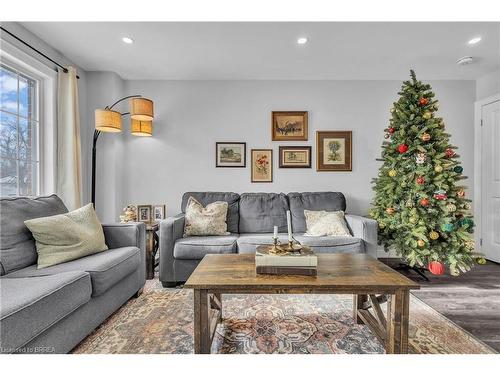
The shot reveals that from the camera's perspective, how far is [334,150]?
3.61 metres

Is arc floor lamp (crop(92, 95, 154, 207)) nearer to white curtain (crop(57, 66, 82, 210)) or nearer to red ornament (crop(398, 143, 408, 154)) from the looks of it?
white curtain (crop(57, 66, 82, 210))

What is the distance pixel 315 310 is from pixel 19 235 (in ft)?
7.23

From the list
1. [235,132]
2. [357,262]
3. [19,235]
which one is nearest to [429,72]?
[235,132]

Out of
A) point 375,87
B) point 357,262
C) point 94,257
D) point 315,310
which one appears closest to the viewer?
point 357,262

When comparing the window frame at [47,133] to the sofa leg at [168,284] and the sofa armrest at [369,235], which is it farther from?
the sofa armrest at [369,235]

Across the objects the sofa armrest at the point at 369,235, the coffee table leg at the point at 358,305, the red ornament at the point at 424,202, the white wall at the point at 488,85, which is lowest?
the coffee table leg at the point at 358,305

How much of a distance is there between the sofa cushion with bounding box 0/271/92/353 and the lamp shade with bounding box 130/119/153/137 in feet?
7.05

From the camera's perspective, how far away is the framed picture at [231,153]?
361cm

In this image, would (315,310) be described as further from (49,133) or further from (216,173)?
(49,133)

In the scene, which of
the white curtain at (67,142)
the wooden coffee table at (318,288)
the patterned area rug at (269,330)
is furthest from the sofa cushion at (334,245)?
the white curtain at (67,142)

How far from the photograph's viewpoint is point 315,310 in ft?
6.87

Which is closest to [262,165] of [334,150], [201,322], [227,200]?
[227,200]

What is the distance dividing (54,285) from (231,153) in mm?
2553

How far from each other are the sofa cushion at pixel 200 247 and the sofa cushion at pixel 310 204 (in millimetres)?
907
